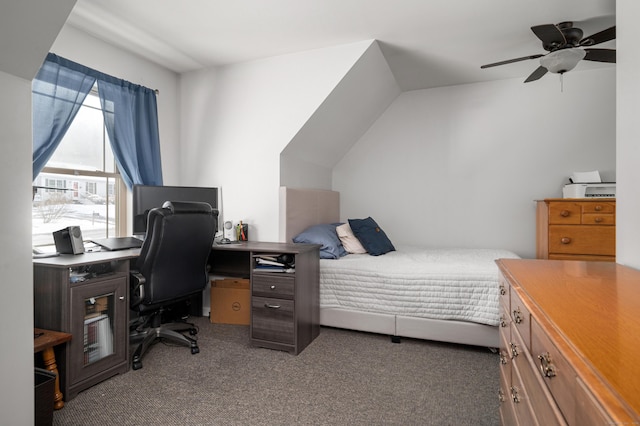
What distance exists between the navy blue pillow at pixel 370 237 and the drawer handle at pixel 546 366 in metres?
2.63

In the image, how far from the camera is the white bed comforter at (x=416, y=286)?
2.68 meters

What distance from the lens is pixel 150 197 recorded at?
10.1 ft

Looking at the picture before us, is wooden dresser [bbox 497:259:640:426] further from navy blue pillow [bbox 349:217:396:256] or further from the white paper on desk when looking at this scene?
the white paper on desk

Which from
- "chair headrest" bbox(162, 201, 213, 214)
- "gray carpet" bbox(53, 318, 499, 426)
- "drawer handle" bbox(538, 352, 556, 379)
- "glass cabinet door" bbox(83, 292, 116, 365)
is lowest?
"gray carpet" bbox(53, 318, 499, 426)

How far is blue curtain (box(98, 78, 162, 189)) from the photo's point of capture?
315 centimetres

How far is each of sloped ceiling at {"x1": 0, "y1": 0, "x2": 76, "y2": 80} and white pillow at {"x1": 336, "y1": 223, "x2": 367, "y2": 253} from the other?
109 inches

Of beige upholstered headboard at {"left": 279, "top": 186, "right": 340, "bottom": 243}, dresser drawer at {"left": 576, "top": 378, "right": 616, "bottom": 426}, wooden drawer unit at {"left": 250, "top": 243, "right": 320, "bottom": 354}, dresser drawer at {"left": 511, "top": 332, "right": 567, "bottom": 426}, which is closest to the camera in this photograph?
dresser drawer at {"left": 576, "top": 378, "right": 616, "bottom": 426}

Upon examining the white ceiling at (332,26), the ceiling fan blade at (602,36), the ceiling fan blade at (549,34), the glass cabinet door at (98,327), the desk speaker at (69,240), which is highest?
the white ceiling at (332,26)

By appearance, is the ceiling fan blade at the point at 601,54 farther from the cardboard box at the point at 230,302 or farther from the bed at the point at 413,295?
the cardboard box at the point at 230,302

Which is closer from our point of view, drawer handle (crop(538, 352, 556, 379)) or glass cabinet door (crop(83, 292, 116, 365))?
drawer handle (crop(538, 352, 556, 379))

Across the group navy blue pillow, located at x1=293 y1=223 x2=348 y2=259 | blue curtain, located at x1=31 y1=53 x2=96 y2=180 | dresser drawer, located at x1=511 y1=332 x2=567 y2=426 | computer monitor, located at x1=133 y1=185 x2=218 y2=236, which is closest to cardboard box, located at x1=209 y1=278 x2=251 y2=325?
navy blue pillow, located at x1=293 y1=223 x2=348 y2=259

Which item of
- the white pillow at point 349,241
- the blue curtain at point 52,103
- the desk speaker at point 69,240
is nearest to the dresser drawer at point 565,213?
the white pillow at point 349,241

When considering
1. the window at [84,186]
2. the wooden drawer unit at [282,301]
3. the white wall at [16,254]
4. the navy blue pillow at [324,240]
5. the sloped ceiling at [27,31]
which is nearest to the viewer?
the sloped ceiling at [27,31]

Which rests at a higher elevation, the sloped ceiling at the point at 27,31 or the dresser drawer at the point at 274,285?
the sloped ceiling at the point at 27,31
